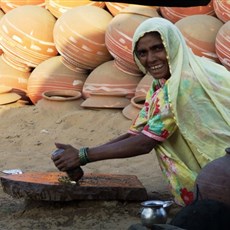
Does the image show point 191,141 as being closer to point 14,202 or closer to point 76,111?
point 14,202

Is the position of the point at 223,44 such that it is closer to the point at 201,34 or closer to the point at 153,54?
the point at 201,34

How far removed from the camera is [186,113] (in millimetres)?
3629

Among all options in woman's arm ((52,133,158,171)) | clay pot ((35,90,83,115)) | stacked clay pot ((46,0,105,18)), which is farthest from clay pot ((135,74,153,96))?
woman's arm ((52,133,158,171))

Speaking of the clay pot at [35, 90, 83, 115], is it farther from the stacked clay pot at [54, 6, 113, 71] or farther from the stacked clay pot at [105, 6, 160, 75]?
the stacked clay pot at [105, 6, 160, 75]

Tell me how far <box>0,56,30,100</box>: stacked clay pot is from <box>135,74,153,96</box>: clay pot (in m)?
1.86

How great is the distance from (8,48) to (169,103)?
4276 millimetres

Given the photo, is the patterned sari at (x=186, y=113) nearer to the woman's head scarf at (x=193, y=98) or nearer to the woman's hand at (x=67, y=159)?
the woman's head scarf at (x=193, y=98)

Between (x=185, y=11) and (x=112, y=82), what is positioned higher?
(x=185, y=11)

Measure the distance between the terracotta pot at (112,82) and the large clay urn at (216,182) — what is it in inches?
140

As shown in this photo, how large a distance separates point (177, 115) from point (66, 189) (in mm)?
772

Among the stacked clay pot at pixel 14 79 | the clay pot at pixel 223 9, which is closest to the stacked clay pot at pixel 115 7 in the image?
the clay pot at pixel 223 9

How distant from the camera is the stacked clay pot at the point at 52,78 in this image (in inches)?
279

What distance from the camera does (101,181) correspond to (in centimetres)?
404

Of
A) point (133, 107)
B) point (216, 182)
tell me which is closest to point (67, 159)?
point (216, 182)
